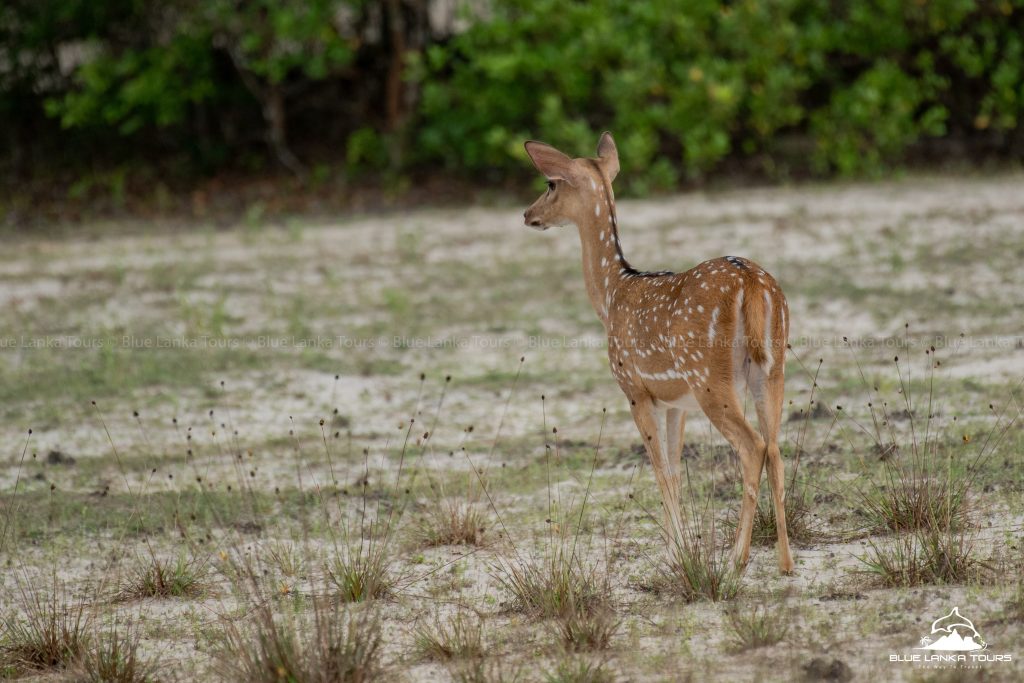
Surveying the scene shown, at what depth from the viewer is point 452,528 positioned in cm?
648

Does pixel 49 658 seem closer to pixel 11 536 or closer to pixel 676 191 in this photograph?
pixel 11 536

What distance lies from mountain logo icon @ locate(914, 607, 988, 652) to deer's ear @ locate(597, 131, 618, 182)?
105 inches

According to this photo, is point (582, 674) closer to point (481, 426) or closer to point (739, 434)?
point (739, 434)

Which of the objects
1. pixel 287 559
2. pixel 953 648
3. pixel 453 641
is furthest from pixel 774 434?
pixel 287 559

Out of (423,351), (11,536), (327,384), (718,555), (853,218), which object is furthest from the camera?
(853,218)

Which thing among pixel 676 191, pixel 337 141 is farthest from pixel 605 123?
pixel 337 141

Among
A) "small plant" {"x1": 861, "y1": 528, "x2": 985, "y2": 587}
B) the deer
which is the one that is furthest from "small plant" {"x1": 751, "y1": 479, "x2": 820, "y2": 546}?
"small plant" {"x1": 861, "y1": 528, "x2": 985, "y2": 587}

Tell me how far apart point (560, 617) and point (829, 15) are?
39.1 feet

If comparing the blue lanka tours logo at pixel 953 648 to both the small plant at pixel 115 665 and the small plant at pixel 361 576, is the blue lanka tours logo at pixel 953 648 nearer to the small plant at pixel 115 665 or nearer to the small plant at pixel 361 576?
the small plant at pixel 361 576

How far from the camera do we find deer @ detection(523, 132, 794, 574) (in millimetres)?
5586

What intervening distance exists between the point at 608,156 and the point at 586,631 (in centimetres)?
267

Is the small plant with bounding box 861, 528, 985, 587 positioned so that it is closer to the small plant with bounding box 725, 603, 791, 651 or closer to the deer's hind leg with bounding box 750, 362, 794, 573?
the deer's hind leg with bounding box 750, 362, 794, 573

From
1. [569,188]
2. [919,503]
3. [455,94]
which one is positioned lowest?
[919,503]

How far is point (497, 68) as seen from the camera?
15734mm
